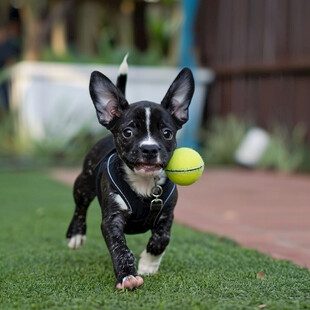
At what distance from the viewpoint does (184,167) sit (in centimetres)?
353

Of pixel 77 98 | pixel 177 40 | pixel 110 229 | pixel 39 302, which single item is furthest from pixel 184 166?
pixel 177 40

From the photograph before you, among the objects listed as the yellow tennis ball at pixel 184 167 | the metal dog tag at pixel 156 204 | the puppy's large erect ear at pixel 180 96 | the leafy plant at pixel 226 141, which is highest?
the puppy's large erect ear at pixel 180 96

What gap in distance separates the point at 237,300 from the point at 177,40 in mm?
11372

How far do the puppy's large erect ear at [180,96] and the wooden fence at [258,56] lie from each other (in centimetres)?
695

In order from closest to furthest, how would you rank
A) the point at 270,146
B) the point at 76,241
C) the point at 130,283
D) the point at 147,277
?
the point at 130,283 < the point at 147,277 < the point at 76,241 < the point at 270,146

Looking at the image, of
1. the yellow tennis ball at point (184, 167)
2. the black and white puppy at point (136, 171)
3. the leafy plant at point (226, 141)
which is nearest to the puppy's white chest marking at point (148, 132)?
the black and white puppy at point (136, 171)

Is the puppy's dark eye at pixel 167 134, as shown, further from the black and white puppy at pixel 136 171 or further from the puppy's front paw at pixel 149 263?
the puppy's front paw at pixel 149 263

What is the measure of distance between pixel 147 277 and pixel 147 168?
62 centimetres

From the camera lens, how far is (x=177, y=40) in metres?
14.0

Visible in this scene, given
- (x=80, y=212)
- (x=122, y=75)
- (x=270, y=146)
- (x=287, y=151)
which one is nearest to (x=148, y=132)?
(x=122, y=75)

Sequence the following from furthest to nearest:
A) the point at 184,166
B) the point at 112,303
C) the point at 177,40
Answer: the point at 177,40
the point at 184,166
the point at 112,303

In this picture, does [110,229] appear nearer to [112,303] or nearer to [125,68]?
[112,303]

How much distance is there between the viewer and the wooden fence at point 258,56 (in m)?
10.8

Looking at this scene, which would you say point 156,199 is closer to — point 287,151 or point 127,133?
point 127,133
